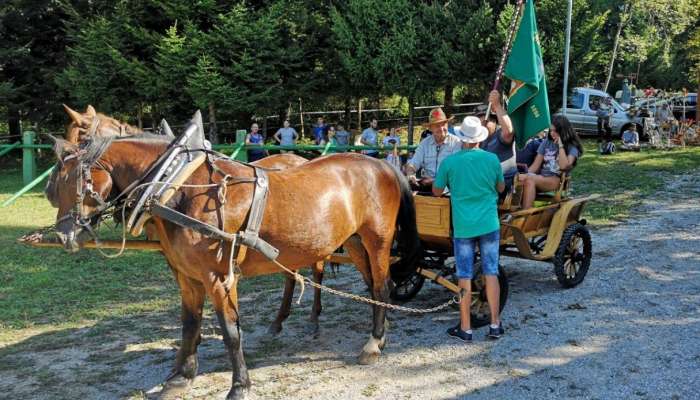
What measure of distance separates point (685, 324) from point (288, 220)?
3.73m

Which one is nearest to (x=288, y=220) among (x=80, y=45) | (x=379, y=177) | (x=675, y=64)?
(x=379, y=177)

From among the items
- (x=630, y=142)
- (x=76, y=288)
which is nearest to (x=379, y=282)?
(x=76, y=288)

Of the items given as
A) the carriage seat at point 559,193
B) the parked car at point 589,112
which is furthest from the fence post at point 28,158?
the parked car at point 589,112

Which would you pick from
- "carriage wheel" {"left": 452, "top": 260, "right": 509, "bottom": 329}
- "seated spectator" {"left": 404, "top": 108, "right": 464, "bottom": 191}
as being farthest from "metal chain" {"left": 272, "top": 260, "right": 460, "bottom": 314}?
"seated spectator" {"left": 404, "top": 108, "right": 464, "bottom": 191}

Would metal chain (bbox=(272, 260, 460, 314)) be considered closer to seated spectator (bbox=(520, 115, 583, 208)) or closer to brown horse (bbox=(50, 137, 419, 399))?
brown horse (bbox=(50, 137, 419, 399))

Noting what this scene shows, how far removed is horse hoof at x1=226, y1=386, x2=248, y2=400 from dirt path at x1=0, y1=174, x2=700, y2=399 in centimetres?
18

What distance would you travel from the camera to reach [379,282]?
5320mm

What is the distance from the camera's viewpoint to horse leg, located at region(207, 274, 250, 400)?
421 cm

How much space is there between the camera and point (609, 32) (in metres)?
33.6

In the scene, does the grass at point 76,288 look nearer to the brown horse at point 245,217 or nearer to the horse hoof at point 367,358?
the brown horse at point 245,217

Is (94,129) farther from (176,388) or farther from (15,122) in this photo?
(15,122)

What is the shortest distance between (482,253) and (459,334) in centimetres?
75

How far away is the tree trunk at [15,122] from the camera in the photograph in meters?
22.0

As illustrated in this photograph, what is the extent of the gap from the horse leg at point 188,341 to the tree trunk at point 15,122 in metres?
20.0
